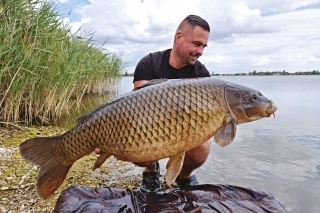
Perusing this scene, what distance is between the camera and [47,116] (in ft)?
16.3

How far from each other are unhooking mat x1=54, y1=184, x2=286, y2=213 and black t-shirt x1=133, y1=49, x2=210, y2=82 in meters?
A: 0.92

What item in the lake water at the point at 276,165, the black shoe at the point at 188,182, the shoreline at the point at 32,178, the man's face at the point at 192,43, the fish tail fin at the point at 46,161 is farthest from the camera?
the lake water at the point at 276,165

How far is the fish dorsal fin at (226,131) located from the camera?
1.67m

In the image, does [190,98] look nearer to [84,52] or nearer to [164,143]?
[164,143]

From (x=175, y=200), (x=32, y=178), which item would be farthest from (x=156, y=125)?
(x=32, y=178)

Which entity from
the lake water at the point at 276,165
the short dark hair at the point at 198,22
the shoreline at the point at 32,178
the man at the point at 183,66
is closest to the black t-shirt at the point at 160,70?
the man at the point at 183,66

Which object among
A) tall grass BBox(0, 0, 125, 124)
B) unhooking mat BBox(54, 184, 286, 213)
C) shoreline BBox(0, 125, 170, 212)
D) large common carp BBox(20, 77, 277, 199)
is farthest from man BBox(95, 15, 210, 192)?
tall grass BBox(0, 0, 125, 124)

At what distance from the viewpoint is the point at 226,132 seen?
168 centimetres

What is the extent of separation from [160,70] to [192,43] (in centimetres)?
33

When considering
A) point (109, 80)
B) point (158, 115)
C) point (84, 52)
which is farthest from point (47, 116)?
point (109, 80)

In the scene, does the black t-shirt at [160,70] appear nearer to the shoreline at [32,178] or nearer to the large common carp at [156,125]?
the large common carp at [156,125]

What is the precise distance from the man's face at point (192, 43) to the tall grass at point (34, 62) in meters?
1.92

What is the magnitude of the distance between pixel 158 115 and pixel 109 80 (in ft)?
26.7

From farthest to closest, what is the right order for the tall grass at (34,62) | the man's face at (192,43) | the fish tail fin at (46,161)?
the tall grass at (34,62), the man's face at (192,43), the fish tail fin at (46,161)
